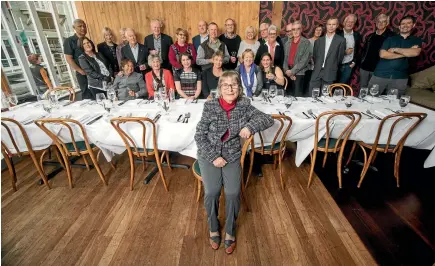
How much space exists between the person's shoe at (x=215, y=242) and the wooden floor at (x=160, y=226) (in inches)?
1.3

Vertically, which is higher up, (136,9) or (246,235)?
(136,9)

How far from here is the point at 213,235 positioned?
1.58 m

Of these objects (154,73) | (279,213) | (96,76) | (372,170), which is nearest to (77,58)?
(96,76)

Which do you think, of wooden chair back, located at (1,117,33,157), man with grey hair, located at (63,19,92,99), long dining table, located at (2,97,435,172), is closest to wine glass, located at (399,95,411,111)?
long dining table, located at (2,97,435,172)

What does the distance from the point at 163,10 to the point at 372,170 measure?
13.8 ft

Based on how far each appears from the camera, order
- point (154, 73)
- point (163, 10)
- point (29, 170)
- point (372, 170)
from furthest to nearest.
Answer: point (163, 10) < point (154, 73) < point (29, 170) < point (372, 170)

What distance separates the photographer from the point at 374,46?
3506mm

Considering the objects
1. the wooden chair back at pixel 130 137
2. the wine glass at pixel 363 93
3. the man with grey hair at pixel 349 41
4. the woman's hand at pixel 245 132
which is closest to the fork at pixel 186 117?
the wooden chair back at pixel 130 137

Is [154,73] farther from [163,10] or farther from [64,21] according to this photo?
[64,21]

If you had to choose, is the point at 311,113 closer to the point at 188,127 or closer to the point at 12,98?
the point at 188,127

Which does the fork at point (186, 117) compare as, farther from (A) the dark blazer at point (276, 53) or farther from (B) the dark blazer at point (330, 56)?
(B) the dark blazer at point (330, 56)

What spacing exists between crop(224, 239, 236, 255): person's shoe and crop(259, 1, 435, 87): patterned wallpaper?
3.89 meters

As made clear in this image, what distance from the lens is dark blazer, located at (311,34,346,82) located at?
3.30 m

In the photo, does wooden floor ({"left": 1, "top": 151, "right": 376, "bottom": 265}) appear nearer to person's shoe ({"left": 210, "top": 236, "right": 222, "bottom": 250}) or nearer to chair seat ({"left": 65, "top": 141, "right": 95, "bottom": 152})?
person's shoe ({"left": 210, "top": 236, "right": 222, "bottom": 250})
